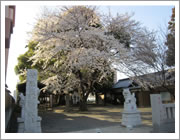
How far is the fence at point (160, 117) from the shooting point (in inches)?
227

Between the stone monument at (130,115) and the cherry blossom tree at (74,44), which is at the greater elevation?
the cherry blossom tree at (74,44)

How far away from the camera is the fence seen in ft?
18.9

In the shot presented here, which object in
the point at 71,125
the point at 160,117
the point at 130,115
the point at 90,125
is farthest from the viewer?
the point at 71,125

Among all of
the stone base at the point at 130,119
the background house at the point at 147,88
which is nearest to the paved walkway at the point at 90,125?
the stone base at the point at 130,119

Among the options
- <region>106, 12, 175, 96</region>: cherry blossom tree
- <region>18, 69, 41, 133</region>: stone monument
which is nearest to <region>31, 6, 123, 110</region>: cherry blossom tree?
<region>106, 12, 175, 96</region>: cherry blossom tree

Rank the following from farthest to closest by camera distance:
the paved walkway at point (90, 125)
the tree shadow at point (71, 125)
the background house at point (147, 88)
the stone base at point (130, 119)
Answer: the background house at point (147, 88) → the stone base at point (130, 119) → the tree shadow at point (71, 125) → the paved walkway at point (90, 125)

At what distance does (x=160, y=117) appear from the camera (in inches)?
228

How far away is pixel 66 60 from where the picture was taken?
1284 centimetres

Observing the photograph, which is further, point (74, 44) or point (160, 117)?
point (74, 44)

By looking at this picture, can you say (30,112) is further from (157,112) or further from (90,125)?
(157,112)

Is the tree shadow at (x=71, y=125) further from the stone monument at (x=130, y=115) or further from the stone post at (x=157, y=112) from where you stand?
the stone post at (x=157, y=112)

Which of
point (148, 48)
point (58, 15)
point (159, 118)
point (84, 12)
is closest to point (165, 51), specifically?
point (148, 48)

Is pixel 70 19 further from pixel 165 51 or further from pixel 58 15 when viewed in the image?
pixel 165 51

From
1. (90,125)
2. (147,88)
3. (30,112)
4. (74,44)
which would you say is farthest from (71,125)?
(147,88)
